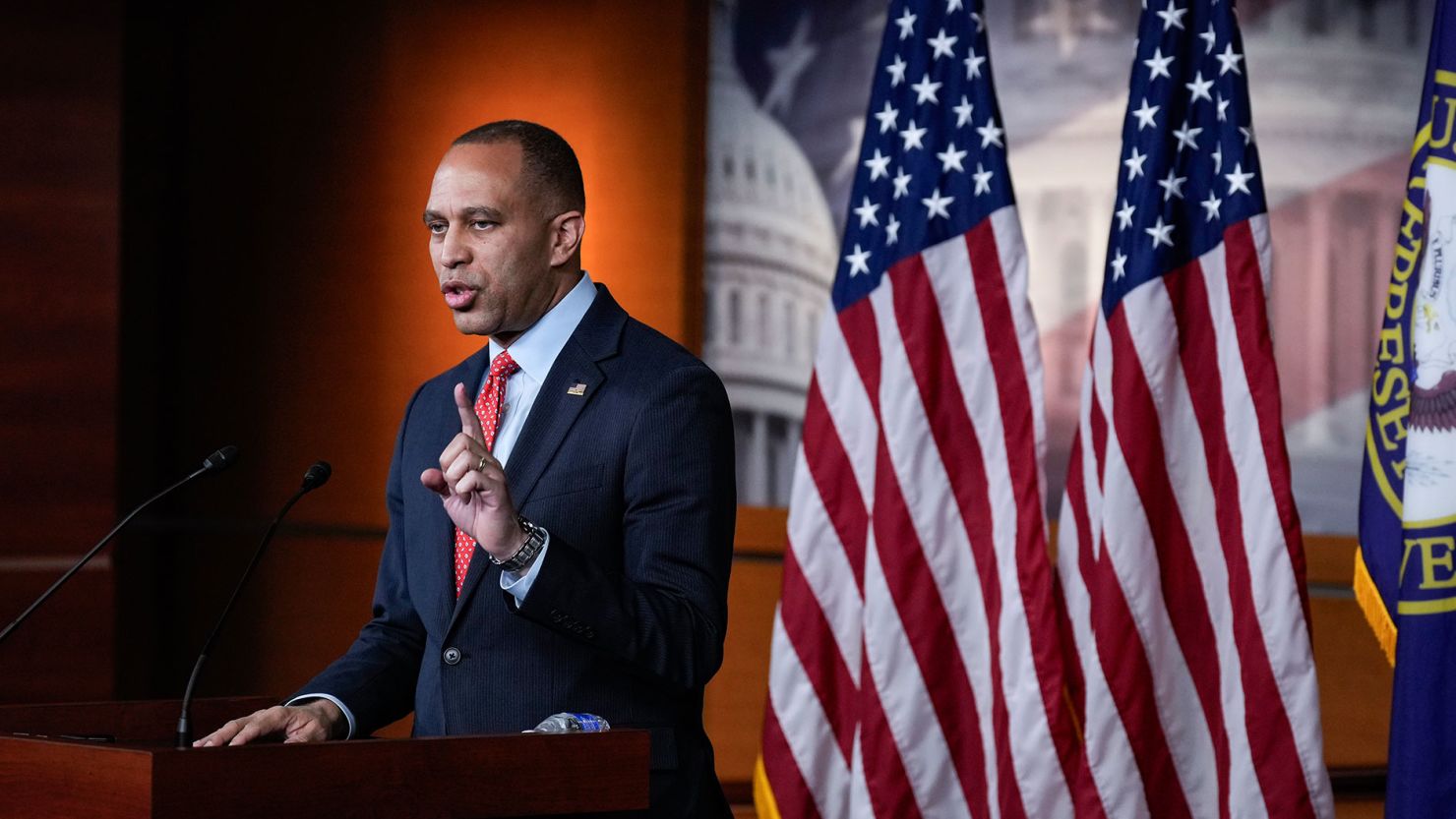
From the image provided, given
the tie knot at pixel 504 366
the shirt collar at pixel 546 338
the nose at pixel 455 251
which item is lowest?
the tie knot at pixel 504 366

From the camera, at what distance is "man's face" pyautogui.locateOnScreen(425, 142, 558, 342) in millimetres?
2080

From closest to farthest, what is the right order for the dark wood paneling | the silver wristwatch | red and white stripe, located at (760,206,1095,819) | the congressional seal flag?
the silver wristwatch, the congressional seal flag, red and white stripe, located at (760,206,1095,819), the dark wood paneling

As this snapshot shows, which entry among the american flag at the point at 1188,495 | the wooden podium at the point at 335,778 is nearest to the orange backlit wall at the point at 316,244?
the american flag at the point at 1188,495

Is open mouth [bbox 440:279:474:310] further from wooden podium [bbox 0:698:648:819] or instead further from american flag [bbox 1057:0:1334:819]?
american flag [bbox 1057:0:1334:819]

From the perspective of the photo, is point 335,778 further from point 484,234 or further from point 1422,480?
point 1422,480

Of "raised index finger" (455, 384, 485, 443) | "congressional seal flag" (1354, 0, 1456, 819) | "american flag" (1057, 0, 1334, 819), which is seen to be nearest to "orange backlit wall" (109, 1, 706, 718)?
"american flag" (1057, 0, 1334, 819)

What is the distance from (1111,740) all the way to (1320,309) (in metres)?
2.10

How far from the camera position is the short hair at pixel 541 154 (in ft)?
6.96

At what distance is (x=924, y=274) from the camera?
12.1 feet

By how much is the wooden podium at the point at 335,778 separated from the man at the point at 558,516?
7.1 inches

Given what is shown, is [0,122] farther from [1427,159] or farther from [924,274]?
[1427,159]

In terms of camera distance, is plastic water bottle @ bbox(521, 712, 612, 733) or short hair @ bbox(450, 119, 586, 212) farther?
short hair @ bbox(450, 119, 586, 212)

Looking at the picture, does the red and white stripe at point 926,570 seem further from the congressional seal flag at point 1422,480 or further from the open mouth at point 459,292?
the open mouth at point 459,292

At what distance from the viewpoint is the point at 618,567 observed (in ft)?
6.65
